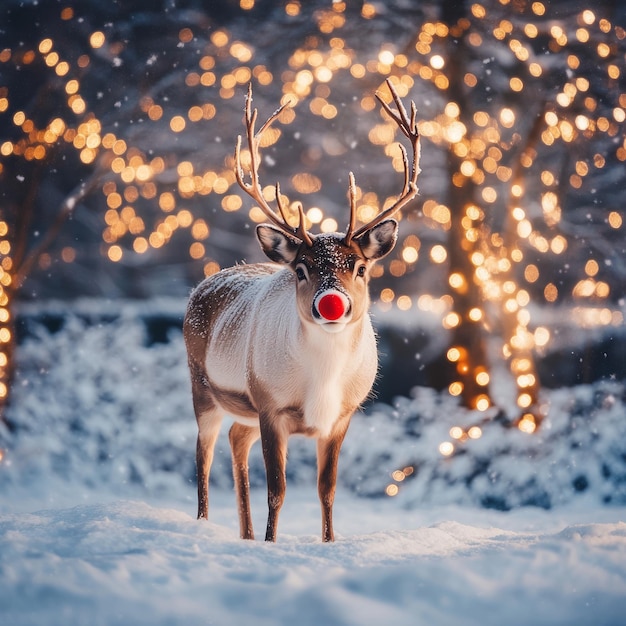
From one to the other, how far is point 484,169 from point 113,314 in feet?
12.8

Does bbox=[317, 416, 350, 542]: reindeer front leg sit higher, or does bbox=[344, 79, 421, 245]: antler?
bbox=[344, 79, 421, 245]: antler

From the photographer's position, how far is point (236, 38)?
6.46m

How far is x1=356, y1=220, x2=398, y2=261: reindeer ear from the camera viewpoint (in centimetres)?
318

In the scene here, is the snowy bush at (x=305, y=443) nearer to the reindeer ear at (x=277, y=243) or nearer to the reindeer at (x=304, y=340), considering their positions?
the reindeer at (x=304, y=340)

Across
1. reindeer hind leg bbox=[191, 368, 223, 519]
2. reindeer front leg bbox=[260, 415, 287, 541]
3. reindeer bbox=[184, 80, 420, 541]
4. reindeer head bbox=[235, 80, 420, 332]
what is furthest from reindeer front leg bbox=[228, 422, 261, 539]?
reindeer head bbox=[235, 80, 420, 332]

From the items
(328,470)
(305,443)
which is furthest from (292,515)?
(328,470)

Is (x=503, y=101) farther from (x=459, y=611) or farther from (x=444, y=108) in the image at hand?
(x=459, y=611)

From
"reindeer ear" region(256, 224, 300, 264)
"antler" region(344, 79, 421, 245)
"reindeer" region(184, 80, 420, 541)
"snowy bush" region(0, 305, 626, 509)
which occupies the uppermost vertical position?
"antler" region(344, 79, 421, 245)

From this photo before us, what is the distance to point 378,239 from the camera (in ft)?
10.5

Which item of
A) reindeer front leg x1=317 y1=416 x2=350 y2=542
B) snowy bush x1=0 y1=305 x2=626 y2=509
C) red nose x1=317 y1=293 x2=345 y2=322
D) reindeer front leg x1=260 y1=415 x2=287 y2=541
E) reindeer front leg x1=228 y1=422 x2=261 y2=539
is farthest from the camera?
snowy bush x1=0 y1=305 x2=626 y2=509

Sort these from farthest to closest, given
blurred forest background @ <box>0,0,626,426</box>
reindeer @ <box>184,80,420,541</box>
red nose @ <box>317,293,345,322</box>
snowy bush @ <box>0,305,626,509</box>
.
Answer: blurred forest background @ <box>0,0,626,426</box> < snowy bush @ <box>0,305,626,509</box> < reindeer @ <box>184,80,420,541</box> < red nose @ <box>317,293,345,322</box>

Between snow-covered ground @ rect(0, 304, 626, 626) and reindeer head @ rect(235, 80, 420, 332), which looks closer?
snow-covered ground @ rect(0, 304, 626, 626)

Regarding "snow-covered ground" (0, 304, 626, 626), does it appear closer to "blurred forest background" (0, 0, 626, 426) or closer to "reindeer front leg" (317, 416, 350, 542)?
"reindeer front leg" (317, 416, 350, 542)

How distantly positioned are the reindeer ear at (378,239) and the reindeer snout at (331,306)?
0.34m
